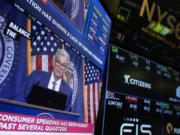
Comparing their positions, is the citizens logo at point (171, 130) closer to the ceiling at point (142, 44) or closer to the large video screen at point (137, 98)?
the large video screen at point (137, 98)

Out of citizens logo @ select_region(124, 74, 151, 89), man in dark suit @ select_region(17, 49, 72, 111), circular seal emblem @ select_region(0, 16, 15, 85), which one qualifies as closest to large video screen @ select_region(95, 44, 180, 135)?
citizens logo @ select_region(124, 74, 151, 89)

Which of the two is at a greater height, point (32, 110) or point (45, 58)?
point (45, 58)

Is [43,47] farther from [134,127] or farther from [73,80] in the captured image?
[134,127]

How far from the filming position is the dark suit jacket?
876 millimetres

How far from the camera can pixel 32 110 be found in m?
0.90

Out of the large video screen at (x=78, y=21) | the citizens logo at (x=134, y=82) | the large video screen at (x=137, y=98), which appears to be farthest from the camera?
the citizens logo at (x=134, y=82)

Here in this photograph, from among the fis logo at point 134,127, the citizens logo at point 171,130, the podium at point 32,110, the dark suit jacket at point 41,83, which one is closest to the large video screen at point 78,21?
the dark suit jacket at point 41,83

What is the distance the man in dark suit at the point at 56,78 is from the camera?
0.92 m

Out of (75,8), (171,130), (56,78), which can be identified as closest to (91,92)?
(56,78)

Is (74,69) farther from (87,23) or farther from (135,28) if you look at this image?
(135,28)

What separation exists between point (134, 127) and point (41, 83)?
116cm

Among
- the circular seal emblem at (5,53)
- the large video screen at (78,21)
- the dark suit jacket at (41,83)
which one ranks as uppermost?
the large video screen at (78,21)

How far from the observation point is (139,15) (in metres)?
2.48

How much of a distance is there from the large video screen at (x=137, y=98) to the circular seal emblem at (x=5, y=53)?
94 cm
